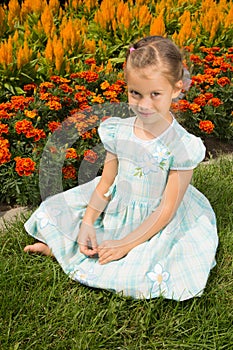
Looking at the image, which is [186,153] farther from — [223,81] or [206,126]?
[223,81]

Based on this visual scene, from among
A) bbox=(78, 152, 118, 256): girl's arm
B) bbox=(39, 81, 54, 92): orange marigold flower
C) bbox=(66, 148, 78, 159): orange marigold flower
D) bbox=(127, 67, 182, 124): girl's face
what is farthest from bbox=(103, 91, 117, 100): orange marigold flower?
bbox=(127, 67, 182, 124): girl's face

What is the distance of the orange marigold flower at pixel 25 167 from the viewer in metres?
3.21

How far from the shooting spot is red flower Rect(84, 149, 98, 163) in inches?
138

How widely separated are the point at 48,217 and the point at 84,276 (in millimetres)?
443

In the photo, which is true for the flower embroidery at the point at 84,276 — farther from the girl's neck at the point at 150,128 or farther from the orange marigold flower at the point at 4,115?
the orange marigold flower at the point at 4,115

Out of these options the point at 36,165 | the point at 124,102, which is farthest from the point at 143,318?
the point at 124,102

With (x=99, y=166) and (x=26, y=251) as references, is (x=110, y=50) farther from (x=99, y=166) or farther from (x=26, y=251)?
(x=26, y=251)

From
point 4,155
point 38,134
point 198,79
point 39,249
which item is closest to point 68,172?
point 38,134

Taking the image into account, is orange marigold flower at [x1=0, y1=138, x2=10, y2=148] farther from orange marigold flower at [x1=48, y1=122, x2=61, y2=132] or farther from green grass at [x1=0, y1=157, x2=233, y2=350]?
green grass at [x1=0, y1=157, x2=233, y2=350]

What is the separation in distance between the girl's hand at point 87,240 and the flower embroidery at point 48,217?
0.20m

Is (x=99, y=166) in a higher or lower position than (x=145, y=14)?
lower

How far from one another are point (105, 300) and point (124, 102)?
1.87 meters

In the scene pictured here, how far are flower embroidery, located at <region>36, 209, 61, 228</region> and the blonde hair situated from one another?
91 cm

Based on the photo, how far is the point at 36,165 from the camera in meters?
3.46
